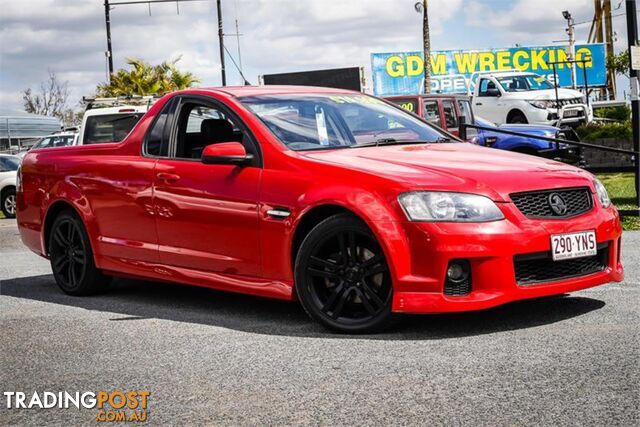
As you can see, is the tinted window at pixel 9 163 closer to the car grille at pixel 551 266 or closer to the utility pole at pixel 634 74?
the utility pole at pixel 634 74

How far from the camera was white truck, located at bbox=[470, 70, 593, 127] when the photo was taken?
2875cm

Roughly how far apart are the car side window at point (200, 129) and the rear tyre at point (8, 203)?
56.8 ft

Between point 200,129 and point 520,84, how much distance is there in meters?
22.9

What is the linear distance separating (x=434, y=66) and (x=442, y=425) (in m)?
51.0

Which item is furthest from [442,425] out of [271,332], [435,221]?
[271,332]

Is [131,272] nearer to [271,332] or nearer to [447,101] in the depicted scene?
[271,332]

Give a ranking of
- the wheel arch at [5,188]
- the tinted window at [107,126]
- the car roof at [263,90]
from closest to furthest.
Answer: the car roof at [263,90] < the tinted window at [107,126] < the wheel arch at [5,188]

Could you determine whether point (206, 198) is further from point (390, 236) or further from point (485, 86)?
point (485, 86)

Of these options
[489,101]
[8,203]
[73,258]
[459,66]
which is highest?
[459,66]

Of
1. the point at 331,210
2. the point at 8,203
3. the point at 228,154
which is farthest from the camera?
the point at 8,203

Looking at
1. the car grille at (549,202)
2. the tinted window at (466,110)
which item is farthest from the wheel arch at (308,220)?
the tinted window at (466,110)

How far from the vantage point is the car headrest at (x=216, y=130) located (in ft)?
26.7

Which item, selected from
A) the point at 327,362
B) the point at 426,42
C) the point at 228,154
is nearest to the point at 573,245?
the point at 327,362

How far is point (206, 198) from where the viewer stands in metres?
7.64
